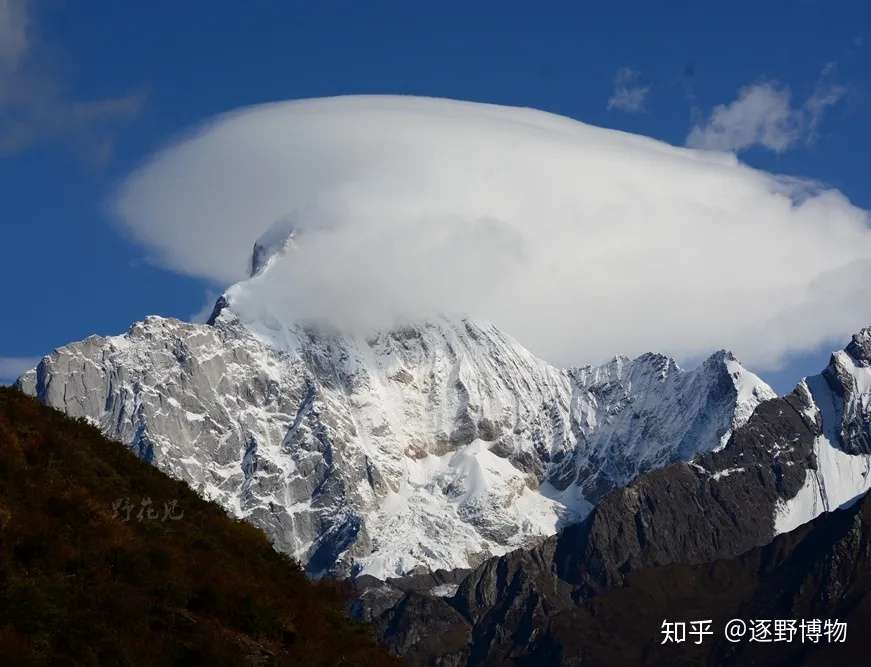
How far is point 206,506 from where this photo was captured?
2152 inches

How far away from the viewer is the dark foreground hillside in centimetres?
3906

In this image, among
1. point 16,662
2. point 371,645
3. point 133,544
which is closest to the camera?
point 16,662

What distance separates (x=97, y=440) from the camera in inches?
2112

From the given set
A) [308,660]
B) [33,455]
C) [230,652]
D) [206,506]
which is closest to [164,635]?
[230,652]

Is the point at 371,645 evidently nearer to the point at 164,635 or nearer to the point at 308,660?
the point at 308,660

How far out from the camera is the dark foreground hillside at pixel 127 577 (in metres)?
39.1

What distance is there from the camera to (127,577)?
4275cm

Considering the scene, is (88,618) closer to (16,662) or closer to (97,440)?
(16,662)

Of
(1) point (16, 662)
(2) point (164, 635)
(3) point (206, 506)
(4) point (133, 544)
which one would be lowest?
(1) point (16, 662)

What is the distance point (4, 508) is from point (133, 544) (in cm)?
370

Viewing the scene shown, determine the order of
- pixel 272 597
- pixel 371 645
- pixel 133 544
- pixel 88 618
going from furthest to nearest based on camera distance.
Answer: pixel 371 645, pixel 272 597, pixel 133 544, pixel 88 618

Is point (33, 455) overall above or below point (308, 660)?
above

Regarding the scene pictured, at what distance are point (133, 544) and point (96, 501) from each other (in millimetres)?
2308

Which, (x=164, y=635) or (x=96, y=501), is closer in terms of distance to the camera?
(x=164, y=635)
